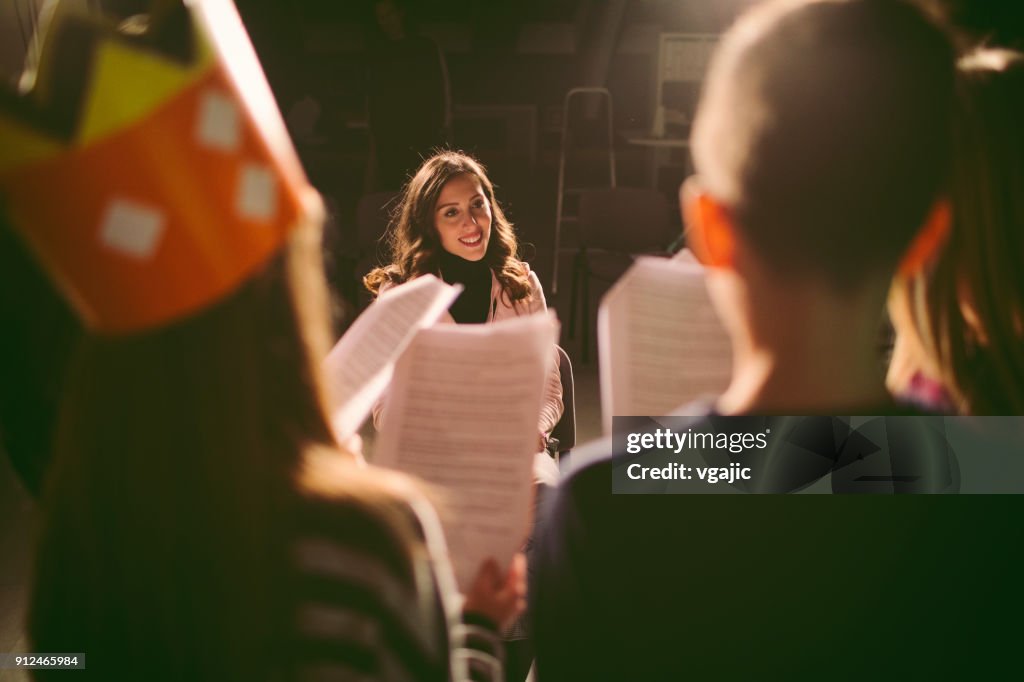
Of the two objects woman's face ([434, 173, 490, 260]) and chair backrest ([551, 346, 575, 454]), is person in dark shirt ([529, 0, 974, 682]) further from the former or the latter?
woman's face ([434, 173, 490, 260])

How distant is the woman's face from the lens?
6.68ft

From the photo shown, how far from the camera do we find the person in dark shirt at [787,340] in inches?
19.3

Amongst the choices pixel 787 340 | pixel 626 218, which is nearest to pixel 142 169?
pixel 787 340

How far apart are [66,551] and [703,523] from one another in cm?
46

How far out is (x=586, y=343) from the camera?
3797mm

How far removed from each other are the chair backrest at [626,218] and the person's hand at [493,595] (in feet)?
9.48

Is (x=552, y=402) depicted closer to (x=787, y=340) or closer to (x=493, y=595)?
(x=493, y=595)

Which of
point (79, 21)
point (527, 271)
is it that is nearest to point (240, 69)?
point (79, 21)

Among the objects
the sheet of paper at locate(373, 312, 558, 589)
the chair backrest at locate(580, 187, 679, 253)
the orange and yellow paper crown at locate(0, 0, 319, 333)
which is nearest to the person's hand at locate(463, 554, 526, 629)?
the sheet of paper at locate(373, 312, 558, 589)

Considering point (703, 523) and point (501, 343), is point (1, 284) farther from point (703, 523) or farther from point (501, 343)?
point (703, 523)

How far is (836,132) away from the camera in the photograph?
49 cm

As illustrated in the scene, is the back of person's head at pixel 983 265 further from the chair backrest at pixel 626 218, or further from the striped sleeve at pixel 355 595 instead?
the chair backrest at pixel 626 218

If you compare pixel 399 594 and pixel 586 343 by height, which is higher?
pixel 586 343

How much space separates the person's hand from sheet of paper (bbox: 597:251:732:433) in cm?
24
